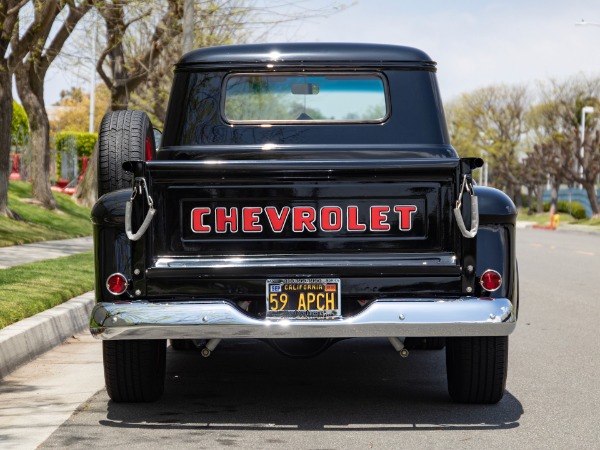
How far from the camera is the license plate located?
589 cm

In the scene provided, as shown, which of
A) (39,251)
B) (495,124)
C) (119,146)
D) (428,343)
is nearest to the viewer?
(119,146)

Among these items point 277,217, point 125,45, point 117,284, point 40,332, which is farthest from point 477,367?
point 125,45

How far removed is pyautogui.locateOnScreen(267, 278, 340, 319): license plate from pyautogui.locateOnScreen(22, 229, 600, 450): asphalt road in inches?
24.4

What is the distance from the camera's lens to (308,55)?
7324 mm

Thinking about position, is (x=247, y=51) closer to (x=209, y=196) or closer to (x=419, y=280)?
(x=209, y=196)

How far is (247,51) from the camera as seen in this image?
736 centimetres

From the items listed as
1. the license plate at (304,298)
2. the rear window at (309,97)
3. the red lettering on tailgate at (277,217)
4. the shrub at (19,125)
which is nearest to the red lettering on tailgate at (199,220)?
the red lettering on tailgate at (277,217)

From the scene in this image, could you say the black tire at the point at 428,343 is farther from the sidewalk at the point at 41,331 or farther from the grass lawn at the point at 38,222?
the grass lawn at the point at 38,222

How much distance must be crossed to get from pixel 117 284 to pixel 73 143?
33.2 meters

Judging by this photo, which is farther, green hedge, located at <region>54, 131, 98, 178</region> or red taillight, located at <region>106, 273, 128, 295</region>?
green hedge, located at <region>54, 131, 98, 178</region>

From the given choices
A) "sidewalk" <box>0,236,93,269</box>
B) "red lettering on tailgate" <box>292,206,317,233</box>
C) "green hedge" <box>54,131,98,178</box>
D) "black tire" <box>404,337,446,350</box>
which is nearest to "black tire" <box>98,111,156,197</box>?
"red lettering on tailgate" <box>292,206,317,233</box>

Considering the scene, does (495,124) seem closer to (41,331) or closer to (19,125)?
(19,125)

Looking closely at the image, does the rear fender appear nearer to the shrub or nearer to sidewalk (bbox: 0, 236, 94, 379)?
sidewalk (bbox: 0, 236, 94, 379)

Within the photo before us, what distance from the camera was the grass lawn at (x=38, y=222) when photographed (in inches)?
761
